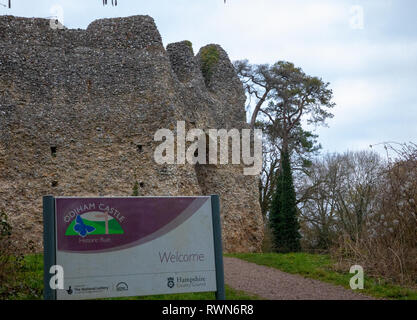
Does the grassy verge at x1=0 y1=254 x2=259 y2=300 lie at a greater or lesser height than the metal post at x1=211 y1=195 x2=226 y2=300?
lesser

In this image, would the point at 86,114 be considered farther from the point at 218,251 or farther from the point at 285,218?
the point at 218,251

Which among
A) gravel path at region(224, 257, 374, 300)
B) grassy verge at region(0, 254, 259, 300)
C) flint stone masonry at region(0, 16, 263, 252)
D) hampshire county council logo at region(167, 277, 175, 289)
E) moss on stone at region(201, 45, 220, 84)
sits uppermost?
moss on stone at region(201, 45, 220, 84)

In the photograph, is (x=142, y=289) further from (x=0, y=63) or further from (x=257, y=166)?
(x=257, y=166)

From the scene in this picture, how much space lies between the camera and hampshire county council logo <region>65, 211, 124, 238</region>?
7.03m

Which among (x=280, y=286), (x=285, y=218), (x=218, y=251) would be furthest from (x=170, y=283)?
(x=285, y=218)

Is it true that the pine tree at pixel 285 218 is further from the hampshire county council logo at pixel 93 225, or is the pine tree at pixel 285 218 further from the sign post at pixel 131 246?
the hampshire county council logo at pixel 93 225

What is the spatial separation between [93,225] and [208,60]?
73.2 feet

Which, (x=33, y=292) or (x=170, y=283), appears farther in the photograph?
(x=33, y=292)

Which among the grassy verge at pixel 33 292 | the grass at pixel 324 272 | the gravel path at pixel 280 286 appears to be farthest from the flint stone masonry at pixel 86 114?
the grassy verge at pixel 33 292

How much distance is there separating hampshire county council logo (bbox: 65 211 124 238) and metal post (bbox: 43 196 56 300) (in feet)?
0.77

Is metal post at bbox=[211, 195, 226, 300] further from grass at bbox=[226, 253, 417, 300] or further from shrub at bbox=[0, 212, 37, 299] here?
grass at bbox=[226, 253, 417, 300]

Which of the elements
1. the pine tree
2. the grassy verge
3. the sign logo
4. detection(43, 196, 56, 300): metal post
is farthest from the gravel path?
the pine tree

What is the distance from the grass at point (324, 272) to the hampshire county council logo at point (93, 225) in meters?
5.95

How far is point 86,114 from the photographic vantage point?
22.8m
